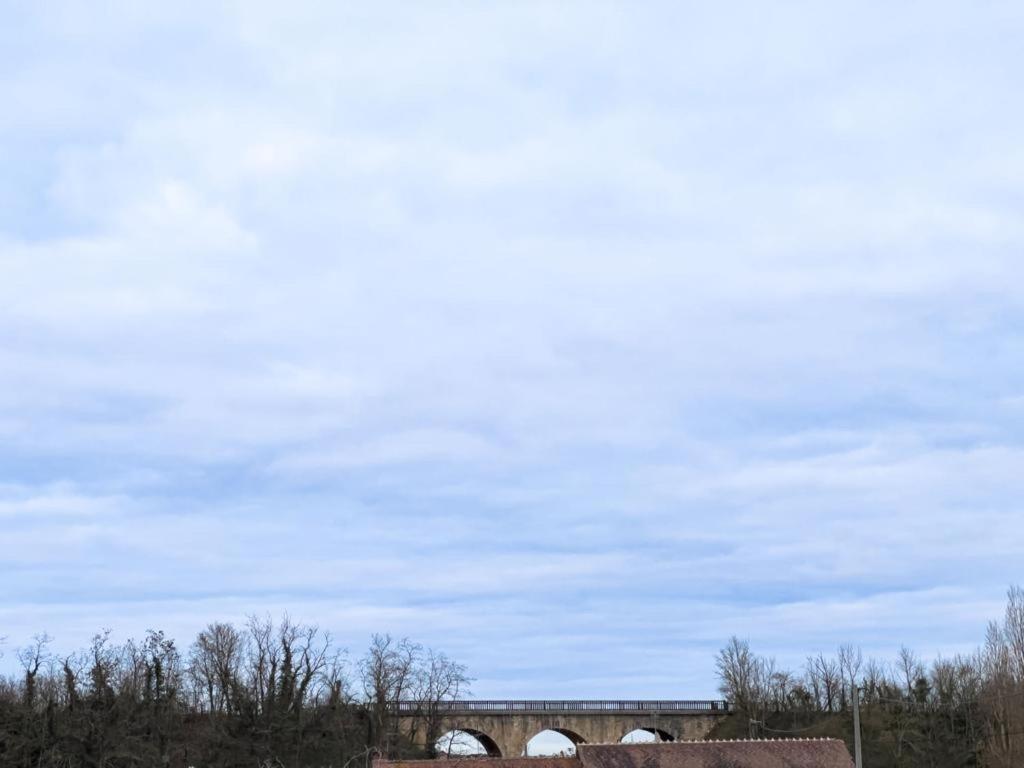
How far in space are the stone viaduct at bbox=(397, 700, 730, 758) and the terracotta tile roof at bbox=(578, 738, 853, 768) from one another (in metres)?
48.6

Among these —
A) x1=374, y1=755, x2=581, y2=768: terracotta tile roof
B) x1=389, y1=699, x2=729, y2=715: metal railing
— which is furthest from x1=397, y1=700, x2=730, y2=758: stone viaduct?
x1=374, y1=755, x2=581, y2=768: terracotta tile roof

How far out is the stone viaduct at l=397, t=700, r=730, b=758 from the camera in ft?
400

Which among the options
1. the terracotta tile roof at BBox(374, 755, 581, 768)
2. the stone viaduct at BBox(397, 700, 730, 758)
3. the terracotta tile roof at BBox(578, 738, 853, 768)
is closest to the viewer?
the terracotta tile roof at BBox(374, 755, 581, 768)

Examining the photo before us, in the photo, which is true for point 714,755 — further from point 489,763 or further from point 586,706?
point 586,706

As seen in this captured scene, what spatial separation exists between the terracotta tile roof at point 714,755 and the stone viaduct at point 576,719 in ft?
160

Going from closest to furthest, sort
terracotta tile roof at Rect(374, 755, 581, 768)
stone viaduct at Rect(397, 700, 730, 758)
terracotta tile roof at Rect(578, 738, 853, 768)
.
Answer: terracotta tile roof at Rect(374, 755, 581, 768), terracotta tile roof at Rect(578, 738, 853, 768), stone viaduct at Rect(397, 700, 730, 758)

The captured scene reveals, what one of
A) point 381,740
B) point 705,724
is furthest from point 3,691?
point 705,724

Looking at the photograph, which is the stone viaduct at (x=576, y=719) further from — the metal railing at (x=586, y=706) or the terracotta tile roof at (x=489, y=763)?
the terracotta tile roof at (x=489, y=763)

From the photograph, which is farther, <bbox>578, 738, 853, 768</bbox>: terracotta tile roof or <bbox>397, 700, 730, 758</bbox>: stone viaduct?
<bbox>397, 700, 730, 758</bbox>: stone viaduct

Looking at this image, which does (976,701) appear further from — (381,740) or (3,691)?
(3,691)

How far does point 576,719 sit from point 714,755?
59.1 metres

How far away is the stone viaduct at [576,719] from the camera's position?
12206 centimetres

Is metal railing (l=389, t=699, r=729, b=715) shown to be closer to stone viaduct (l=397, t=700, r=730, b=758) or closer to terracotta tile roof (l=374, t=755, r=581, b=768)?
stone viaduct (l=397, t=700, r=730, b=758)

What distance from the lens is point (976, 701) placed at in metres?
113
